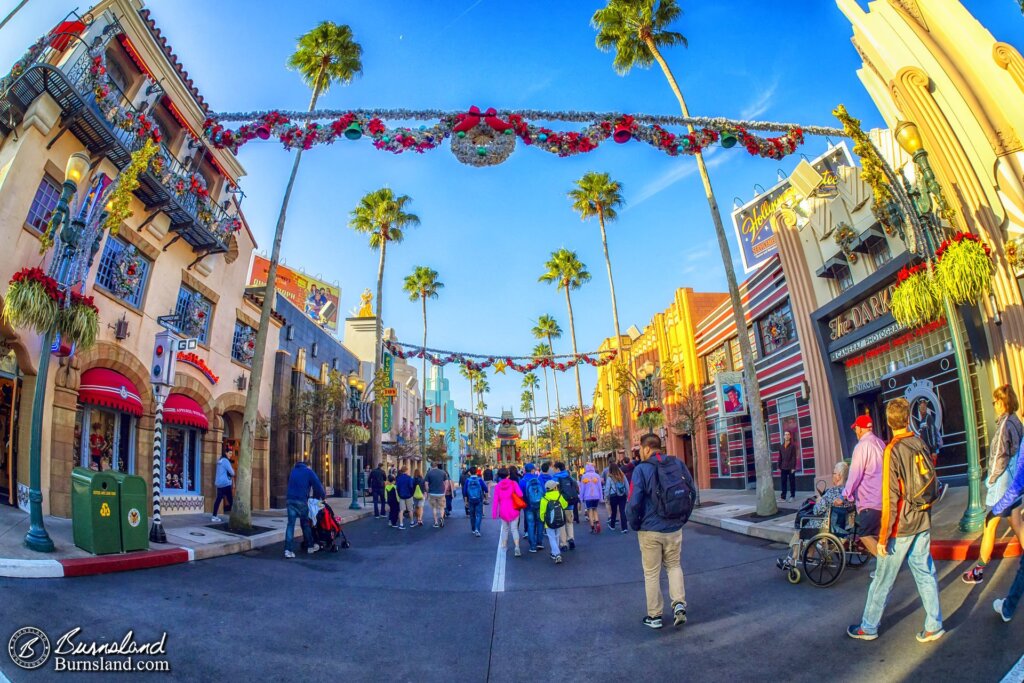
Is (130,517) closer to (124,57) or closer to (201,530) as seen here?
(201,530)

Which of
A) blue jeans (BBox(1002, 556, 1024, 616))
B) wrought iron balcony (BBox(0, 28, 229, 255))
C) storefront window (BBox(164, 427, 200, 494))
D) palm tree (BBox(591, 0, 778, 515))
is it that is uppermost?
palm tree (BBox(591, 0, 778, 515))

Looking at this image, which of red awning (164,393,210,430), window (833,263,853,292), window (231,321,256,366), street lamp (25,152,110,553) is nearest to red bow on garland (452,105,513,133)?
street lamp (25,152,110,553)

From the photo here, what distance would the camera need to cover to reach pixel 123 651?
4.56 metres

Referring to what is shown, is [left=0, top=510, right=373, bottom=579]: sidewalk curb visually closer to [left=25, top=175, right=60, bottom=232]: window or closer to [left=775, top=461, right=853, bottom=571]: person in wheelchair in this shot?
[left=25, top=175, right=60, bottom=232]: window

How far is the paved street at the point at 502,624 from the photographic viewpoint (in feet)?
14.1

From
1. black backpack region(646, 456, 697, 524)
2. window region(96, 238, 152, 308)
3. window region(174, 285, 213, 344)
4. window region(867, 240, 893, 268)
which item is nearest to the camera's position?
black backpack region(646, 456, 697, 524)

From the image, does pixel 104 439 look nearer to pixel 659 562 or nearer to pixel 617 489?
pixel 617 489

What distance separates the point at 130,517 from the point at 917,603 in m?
10.7

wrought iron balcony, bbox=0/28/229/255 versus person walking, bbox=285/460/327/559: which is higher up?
wrought iron balcony, bbox=0/28/229/255

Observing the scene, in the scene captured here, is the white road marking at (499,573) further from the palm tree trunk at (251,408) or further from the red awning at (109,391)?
the red awning at (109,391)

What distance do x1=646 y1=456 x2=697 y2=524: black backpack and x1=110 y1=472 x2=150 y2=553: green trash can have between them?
8273 millimetres

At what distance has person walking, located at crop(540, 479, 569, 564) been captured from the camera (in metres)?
9.76

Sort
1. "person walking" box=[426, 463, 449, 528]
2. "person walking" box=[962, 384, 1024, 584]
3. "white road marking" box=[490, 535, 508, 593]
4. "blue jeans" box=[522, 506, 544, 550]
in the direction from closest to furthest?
1. "person walking" box=[962, 384, 1024, 584]
2. "white road marking" box=[490, 535, 508, 593]
3. "blue jeans" box=[522, 506, 544, 550]
4. "person walking" box=[426, 463, 449, 528]

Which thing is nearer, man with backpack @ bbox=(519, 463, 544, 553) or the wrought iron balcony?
the wrought iron balcony
